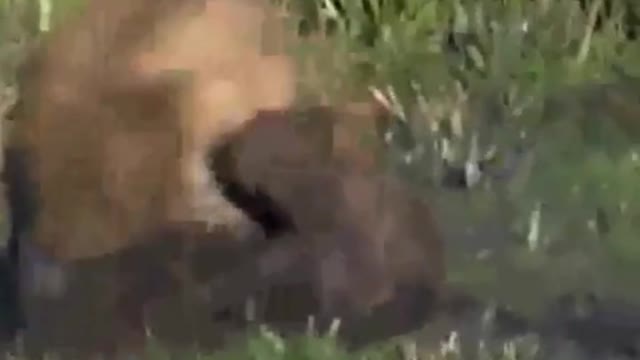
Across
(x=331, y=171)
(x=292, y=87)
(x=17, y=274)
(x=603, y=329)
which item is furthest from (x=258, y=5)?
(x=603, y=329)

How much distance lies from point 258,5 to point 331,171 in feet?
0.85

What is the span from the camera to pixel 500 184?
6.25 feet

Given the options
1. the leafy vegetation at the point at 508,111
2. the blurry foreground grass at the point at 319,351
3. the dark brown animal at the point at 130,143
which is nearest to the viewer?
the blurry foreground grass at the point at 319,351

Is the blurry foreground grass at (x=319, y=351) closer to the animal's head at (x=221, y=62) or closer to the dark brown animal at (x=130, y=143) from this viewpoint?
the dark brown animal at (x=130, y=143)

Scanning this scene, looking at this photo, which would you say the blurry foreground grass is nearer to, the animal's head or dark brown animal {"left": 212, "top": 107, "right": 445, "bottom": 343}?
dark brown animal {"left": 212, "top": 107, "right": 445, "bottom": 343}

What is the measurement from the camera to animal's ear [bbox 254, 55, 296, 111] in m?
1.67

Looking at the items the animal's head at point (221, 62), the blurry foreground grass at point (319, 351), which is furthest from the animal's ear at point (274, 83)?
the blurry foreground grass at point (319, 351)

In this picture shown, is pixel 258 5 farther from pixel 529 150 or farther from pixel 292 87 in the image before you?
pixel 529 150

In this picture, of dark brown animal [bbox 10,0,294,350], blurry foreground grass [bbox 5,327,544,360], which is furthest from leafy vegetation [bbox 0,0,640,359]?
dark brown animal [bbox 10,0,294,350]

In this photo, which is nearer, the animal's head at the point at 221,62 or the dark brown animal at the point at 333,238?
the dark brown animal at the point at 333,238

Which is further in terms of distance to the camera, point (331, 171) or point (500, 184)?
point (500, 184)

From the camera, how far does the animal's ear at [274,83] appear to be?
65.9 inches

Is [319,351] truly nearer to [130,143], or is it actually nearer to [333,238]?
[333,238]

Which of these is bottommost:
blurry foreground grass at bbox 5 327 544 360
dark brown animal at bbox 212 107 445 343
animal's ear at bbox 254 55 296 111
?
blurry foreground grass at bbox 5 327 544 360
